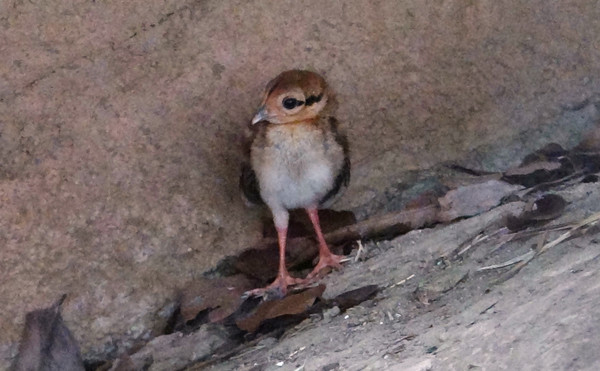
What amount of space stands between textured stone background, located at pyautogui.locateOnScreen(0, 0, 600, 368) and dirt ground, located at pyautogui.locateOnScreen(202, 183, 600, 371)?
692 millimetres

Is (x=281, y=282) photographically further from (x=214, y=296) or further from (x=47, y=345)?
(x=47, y=345)

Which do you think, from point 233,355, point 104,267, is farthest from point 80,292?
point 233,355

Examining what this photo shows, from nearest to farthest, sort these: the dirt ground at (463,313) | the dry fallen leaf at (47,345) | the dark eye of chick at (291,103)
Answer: the dirt ground at (463,313) → the dry fallen leaf at (47,345) → the dark eye of chick at (291,103)

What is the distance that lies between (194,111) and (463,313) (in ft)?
5.33

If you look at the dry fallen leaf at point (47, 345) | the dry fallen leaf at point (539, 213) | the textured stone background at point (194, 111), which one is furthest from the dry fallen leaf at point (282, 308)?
the dry fallen leaf at point (539, 213)

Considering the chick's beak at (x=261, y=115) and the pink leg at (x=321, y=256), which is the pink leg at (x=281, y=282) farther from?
the chick's beak at (x=261, y=115)

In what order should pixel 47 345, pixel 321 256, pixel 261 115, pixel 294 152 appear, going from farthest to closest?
pixel 321 256, pixel 294 152, pixel 261 115, pixel 47 345

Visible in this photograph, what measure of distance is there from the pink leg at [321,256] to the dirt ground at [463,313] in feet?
0.41

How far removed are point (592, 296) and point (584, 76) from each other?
2216 mm

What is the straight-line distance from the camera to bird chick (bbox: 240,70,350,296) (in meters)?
3.31

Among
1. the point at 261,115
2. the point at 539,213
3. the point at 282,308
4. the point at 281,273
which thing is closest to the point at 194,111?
the point at 261,115

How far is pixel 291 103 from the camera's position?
331cm

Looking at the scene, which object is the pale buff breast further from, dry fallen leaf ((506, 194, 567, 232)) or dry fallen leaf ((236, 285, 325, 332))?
dry fallen leaf ((506, 194, 567, 232))

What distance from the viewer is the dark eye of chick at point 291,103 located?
329cm
